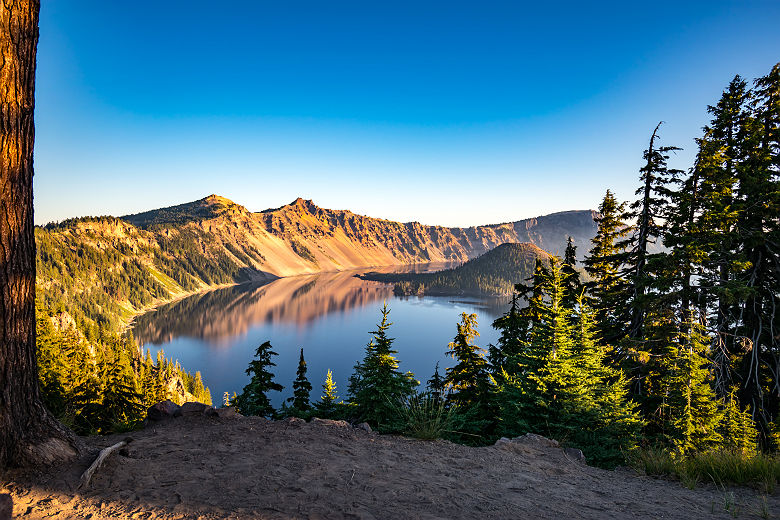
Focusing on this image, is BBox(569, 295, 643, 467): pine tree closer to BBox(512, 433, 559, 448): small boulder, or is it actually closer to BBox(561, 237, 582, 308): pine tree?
BBox(512, 433, 559, 448): small boulder

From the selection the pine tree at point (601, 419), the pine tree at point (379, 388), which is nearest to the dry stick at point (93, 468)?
the pine tree at point (379, 388)

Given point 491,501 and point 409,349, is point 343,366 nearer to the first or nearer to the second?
point 409,349

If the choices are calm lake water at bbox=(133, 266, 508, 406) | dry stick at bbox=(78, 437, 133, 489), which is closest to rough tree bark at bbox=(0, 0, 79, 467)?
dry stick at bbox=(78, 437, 133, 489)

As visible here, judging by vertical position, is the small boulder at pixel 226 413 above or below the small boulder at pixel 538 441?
above

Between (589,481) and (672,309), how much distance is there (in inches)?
493

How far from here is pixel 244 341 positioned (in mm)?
130875

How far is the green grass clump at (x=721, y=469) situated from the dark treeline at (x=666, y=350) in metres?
1.17

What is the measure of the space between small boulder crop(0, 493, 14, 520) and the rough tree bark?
1271 mm

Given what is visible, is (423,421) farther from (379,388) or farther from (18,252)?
(18,252)

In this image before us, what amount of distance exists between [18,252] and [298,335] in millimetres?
132957

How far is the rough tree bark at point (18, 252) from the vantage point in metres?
4.27

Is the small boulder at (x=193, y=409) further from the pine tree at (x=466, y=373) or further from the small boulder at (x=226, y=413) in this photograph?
the pine tree at (x=466, y=373)

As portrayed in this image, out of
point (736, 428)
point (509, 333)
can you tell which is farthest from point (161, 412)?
point (509, 333)

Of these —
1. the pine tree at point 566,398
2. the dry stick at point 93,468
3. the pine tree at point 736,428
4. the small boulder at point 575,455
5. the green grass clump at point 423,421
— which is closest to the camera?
the dry stick at point 93,468
